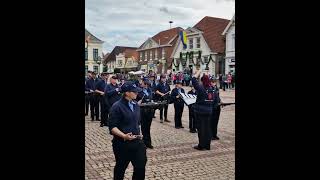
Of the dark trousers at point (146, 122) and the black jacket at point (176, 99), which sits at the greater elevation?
the black jacket at point (176, 99)

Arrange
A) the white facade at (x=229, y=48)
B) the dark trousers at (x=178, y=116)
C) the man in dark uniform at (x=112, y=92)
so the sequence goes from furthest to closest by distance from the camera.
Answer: the white facade at (x=229, y=48), the dark trousers at (x=178, y=116), the man in dark uniform at (x=112, y=92)

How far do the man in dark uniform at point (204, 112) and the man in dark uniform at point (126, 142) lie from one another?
406cm

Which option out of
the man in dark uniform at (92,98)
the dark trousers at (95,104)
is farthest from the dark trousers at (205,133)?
the man in dark uniform at (92,98)

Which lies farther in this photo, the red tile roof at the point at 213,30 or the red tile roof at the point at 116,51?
the red tile roof at the point at 116,51

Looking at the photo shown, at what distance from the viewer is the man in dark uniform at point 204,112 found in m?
8.97

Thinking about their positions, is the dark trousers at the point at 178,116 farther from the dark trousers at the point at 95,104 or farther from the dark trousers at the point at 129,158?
the dark trousers at the point at 129,158

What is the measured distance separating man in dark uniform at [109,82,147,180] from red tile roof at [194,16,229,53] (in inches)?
1599

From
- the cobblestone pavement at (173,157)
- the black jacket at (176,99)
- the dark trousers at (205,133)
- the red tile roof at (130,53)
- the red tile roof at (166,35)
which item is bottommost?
the cobblestone pavement at (173,157)

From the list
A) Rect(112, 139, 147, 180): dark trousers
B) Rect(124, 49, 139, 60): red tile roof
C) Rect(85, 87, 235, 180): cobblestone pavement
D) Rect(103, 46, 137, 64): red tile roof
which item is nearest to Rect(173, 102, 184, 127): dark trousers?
Rect(85, 87, 235, 180): cobblestone pavement

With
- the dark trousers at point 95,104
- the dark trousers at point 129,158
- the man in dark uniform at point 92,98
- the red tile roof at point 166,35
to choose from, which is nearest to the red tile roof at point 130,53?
the red tile roof at point 166,35

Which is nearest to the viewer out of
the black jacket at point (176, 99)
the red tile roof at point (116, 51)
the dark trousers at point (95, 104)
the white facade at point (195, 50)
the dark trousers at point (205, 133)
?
the dark trousers at point (205, 133)

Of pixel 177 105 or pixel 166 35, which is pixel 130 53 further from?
pixel 177 105
